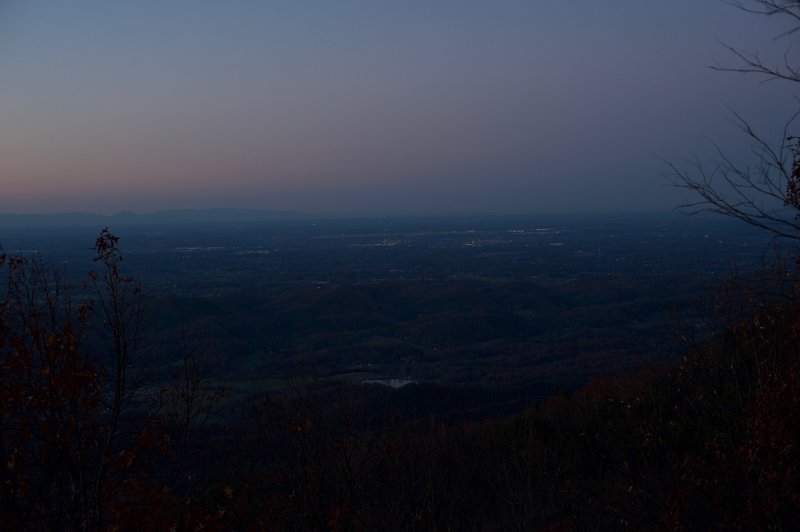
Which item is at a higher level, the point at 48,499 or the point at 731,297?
the point at 731,297

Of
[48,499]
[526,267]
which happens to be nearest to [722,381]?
[48,499]

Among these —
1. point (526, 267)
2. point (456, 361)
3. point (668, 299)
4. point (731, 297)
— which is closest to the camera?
point (731, 297)

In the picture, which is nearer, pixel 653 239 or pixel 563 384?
pixel 563 384

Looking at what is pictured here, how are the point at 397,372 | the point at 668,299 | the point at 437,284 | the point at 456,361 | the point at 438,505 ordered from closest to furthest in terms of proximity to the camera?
the point at 438,505 → the point at 397,372 → the point at 456,361 → the point at 668,299 → the point at 437,284

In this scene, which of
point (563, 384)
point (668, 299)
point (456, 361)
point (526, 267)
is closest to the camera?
point (563, 384)

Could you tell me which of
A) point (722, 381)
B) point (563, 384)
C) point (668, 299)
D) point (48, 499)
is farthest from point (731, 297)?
point (668, 299)

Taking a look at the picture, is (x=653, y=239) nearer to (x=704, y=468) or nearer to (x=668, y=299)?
(x=668, y=299)

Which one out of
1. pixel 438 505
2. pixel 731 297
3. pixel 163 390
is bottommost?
pixel 438 505

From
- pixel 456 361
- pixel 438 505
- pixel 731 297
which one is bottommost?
pixel 456 361

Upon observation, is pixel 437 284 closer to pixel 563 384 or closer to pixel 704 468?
pixel 563 384
